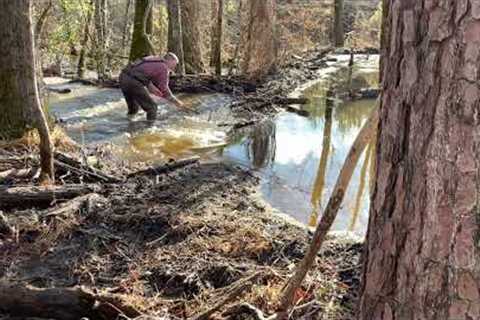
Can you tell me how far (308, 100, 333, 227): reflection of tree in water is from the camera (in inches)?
285

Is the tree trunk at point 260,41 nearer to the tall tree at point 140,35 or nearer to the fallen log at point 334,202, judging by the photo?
the tall tree at point 140,35

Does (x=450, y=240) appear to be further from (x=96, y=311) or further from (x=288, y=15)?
(x=288, y=15)

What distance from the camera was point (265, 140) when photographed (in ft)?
35.1

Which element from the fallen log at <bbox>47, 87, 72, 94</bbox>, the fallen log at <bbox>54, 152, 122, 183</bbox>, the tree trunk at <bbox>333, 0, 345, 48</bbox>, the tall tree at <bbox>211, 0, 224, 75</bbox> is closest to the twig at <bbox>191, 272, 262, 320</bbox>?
the fallen log at <bbox>54, 152, 122, 183</bbox>

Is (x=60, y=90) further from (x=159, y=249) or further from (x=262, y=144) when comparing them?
(x=159, y=249)

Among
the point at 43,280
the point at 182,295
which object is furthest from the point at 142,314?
the point at 43,280

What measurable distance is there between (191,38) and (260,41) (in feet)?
7.11

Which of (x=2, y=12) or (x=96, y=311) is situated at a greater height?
(x=2, y=12)

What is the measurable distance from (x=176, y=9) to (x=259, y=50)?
2.33 meters

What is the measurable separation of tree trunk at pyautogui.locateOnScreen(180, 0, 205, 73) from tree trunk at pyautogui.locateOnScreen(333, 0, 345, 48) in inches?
375

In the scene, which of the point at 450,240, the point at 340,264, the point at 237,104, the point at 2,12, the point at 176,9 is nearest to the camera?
the point at 450,240

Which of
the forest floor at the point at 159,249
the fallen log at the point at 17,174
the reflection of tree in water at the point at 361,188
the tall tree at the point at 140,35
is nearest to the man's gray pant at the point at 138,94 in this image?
the reflection of tree in water at the point at 361,188

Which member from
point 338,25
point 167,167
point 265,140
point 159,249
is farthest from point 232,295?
point 338,25

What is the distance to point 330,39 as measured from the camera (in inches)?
1113
